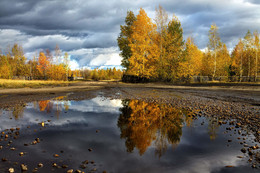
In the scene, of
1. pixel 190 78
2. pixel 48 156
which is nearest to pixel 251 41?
pixel 190 78

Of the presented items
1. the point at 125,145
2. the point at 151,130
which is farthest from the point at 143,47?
the point at 125,145

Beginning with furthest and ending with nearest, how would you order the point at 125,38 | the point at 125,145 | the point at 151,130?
1. the point at 125,38
2. the point at 151,130
3. the point at 125,145

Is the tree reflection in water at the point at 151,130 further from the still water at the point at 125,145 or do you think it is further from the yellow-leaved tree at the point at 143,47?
the yellow-leaved tree at the point at 143,47

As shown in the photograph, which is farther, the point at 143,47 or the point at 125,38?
the point at 125,38

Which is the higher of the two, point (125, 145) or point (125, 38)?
point (125, 38)

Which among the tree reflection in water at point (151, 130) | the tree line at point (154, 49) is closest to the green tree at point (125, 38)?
the tree line at point (154, 49)

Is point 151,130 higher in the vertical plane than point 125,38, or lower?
lower

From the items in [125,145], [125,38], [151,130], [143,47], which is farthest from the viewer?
[125,38]

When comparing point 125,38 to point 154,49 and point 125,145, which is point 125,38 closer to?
point 154,49

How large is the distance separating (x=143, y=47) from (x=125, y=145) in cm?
3355

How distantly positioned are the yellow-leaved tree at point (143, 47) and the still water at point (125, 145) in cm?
2997

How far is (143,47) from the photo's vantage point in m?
37.3

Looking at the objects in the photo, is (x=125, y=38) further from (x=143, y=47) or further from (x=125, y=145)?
(x=125, y=145)

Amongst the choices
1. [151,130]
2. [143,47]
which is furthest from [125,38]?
[151,130]
